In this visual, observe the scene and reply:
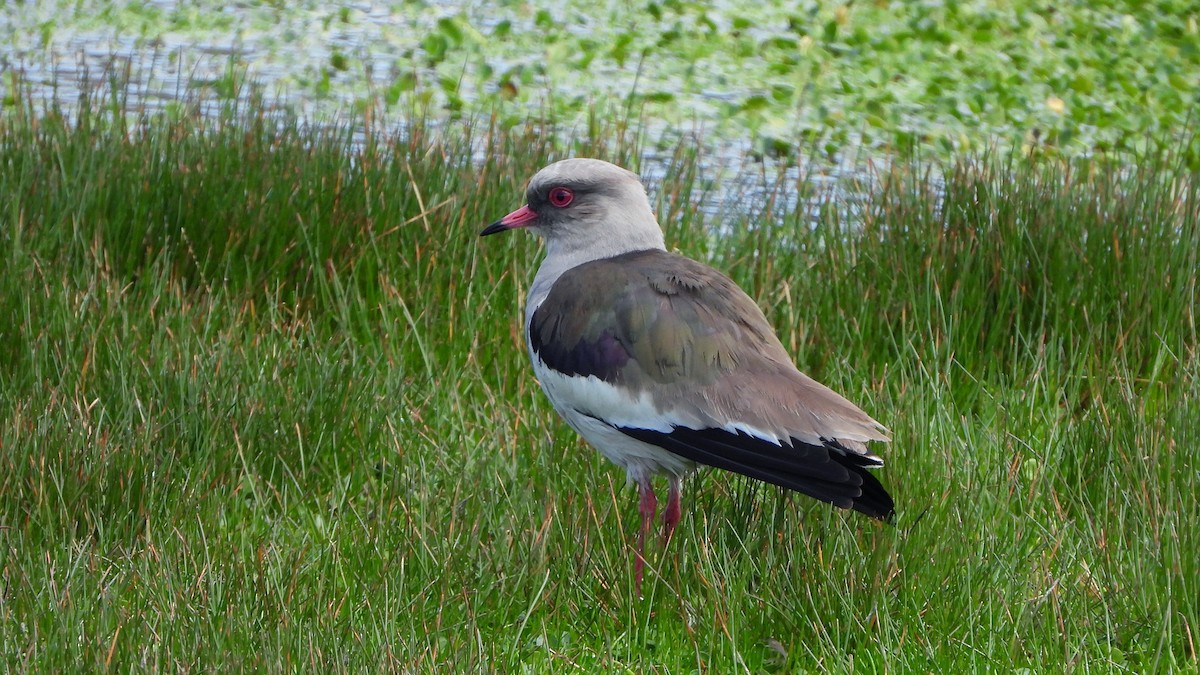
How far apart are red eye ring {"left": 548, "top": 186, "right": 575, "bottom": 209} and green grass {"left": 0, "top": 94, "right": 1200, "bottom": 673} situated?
25.4 inches

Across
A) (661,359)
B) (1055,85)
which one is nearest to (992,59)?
(1055,85)

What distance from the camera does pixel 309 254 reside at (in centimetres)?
548

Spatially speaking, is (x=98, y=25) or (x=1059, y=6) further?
(x=1059, y=6)

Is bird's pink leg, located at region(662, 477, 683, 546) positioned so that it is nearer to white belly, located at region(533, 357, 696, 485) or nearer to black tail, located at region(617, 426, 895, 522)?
white belly, located at region(533, 357, 696, 485)

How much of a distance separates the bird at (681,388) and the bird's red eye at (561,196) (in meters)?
0.21

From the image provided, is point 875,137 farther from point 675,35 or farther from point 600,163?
point 600,163

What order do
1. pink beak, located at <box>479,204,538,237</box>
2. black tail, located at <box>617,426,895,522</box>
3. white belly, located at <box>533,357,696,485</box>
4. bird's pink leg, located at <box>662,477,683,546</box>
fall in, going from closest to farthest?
black tail, located at <box>617,426,895,522</box>, white belly, located at <box>533,357,696,485</box>, bird's pink leg, located at <box>662,477,683,546</box>, pink beak, located at <box>479,204,538,237</box>

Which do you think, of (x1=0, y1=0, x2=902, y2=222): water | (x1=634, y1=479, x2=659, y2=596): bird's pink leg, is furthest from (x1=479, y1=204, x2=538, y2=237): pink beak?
(x1=0, y1=0, x2=902, y2=222): water

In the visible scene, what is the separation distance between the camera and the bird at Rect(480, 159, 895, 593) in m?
Result: 3.54

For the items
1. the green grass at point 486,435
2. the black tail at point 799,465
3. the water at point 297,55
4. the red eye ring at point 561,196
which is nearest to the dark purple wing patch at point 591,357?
the black tail at point 799,465

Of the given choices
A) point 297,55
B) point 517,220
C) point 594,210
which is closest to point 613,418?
point 594,210

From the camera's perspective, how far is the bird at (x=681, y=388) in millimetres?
3535

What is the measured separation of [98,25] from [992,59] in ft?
20.0

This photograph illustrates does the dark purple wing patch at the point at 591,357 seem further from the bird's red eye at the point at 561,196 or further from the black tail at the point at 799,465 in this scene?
the bird's red eye at the point at 561,196
